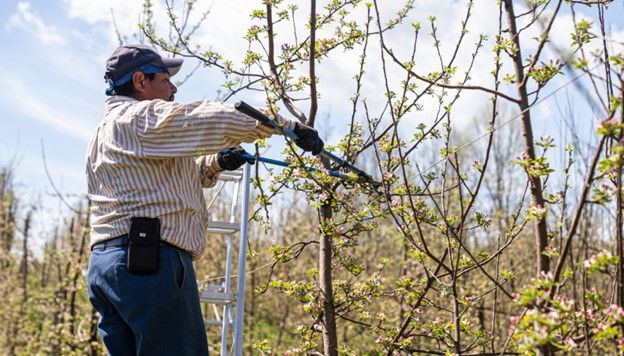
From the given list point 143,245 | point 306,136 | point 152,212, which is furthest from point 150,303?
point 306,136

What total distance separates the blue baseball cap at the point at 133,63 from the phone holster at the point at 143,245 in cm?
69

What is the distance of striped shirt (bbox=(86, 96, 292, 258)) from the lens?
9.88 feet

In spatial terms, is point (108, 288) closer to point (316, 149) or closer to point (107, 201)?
point (107, 201)

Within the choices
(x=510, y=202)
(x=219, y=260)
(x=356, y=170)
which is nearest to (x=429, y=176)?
(x=356, y=170)

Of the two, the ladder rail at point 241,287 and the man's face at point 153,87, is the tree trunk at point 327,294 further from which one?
the man's face at point 153,87

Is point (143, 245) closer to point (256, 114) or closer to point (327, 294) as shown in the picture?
point (256, 114)

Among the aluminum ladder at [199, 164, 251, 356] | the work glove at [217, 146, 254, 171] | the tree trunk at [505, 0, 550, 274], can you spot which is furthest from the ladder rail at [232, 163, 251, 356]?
the tree trunk at [505, 0, 550, 274]

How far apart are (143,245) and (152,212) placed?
14cm

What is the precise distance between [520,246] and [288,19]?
1194 centimetres

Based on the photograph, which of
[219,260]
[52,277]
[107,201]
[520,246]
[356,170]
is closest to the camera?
[107,201]

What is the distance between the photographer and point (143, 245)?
9.80 feet

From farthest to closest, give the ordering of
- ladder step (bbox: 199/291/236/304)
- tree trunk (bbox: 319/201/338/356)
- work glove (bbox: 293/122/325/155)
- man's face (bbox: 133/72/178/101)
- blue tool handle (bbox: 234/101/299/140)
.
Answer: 1. tree trunk (bbox: 319/201/338/356)
2. ladder step (bbox: 199/291/236/304)
3. man's face (bbox: 133/72/178/101)
4. work glove (bbox: 293/122/325/155)
5. blue tool handle (bbox: 234/101/299/140)

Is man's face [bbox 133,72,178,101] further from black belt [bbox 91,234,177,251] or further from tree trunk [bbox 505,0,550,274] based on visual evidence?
tree trunk [bbox 505,0,550,274]

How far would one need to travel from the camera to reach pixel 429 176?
3.96 meters
